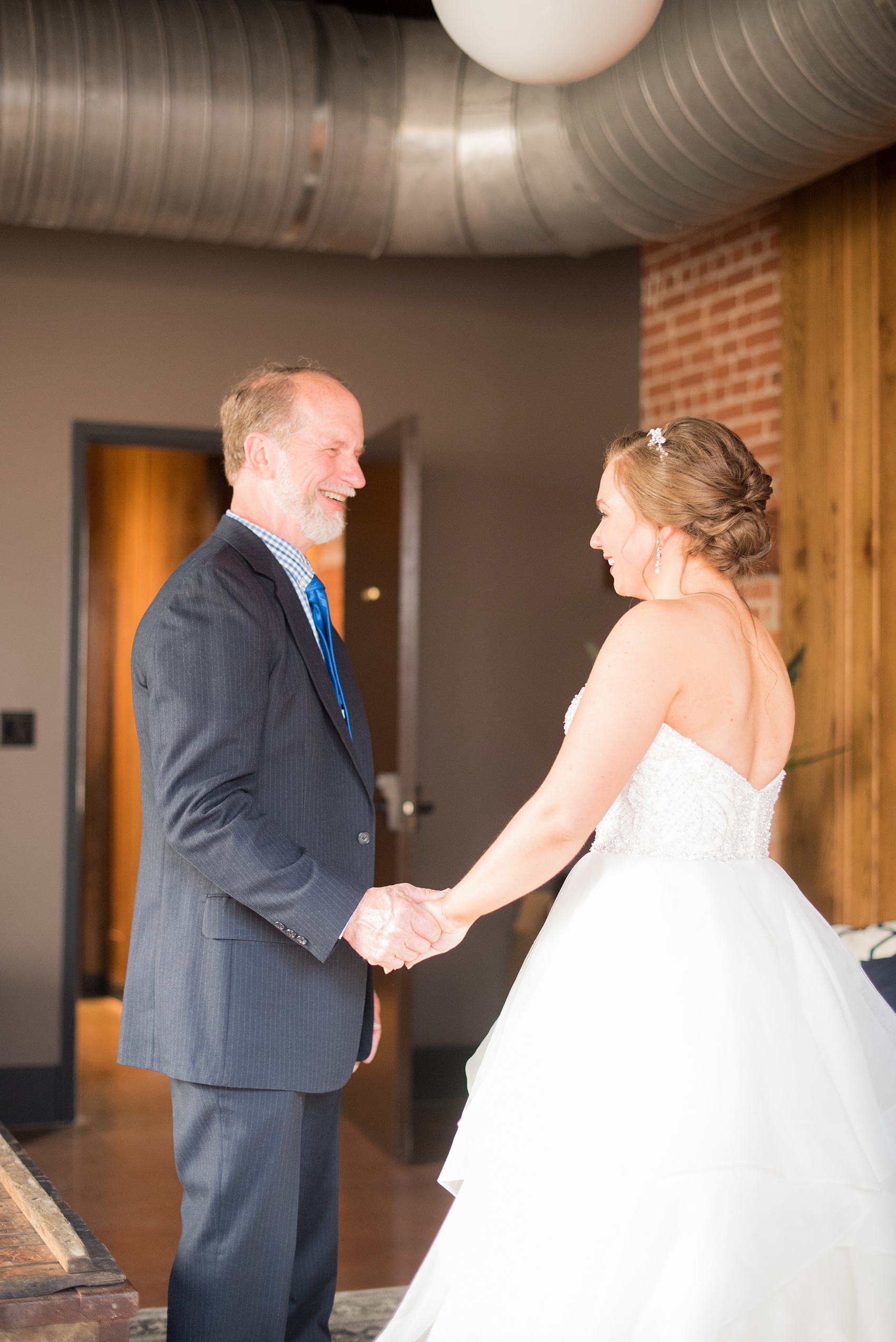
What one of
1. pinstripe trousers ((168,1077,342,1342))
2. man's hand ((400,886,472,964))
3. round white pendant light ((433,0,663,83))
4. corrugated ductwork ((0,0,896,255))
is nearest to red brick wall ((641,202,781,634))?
corrugated ductwork ((0,0,896,255))

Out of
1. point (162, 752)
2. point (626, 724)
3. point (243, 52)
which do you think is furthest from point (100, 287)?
point (626, 724)

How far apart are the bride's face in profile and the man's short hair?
1.86 ft

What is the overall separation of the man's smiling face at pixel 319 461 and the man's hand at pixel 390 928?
657mm

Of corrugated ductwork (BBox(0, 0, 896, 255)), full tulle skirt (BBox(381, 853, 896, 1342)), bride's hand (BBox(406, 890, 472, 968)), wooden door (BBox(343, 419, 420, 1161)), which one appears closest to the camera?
full tulle skirt (BBox(381, 853, 896, 1342))

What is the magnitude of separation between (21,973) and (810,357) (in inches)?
129

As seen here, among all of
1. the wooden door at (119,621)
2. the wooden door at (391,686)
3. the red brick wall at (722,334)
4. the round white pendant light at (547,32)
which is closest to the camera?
the round white pendant light at (547,32)

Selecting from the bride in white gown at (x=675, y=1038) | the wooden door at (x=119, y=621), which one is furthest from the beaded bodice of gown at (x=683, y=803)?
the wooden door at (x=119, y=621)

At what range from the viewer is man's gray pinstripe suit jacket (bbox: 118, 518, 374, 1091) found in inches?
78.0

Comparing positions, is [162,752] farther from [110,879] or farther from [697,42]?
[110,879]

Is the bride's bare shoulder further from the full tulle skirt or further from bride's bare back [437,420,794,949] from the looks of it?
the full tulle skirt

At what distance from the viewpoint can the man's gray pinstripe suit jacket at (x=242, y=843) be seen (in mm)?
1982

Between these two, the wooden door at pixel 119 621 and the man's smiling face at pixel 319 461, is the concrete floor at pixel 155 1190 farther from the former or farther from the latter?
the man's smiling face at pixel 319 461

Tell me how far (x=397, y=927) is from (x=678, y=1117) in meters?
0.54

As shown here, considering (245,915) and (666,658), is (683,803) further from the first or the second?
(245,915)
